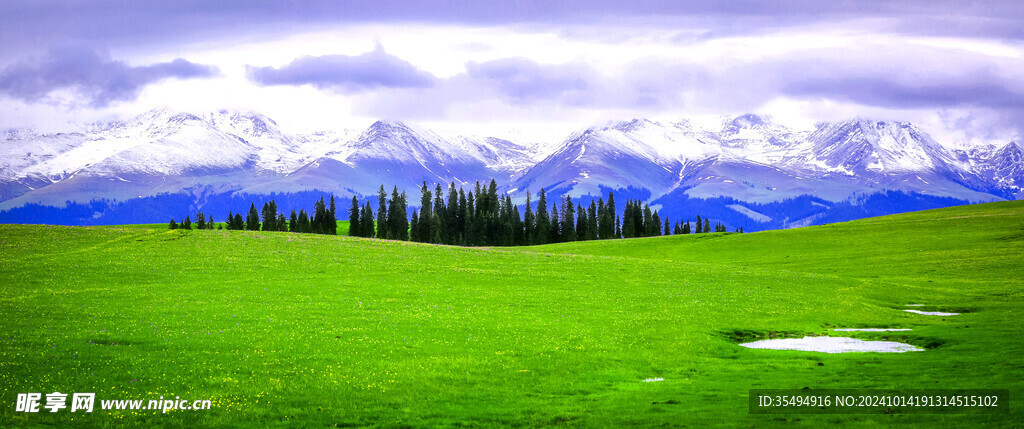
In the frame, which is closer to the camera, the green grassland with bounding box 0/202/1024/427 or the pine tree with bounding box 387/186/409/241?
the green grassland with bounding box 0/202/1024/427

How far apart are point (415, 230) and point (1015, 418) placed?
16010 cm

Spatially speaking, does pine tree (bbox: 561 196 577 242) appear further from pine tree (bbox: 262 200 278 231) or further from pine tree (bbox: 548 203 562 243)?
pine tree (bbox: 262 200 278 231)

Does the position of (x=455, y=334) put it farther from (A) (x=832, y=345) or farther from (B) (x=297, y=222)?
(B) (x=297, y=222)

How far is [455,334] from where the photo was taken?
33438mm

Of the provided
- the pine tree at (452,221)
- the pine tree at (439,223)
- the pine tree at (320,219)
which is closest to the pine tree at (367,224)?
the pine tree at (320,219)

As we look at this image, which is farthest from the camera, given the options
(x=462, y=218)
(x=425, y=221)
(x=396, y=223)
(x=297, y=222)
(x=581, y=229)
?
(x=581, y=229)

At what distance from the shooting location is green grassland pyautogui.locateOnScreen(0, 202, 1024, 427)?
847 inches

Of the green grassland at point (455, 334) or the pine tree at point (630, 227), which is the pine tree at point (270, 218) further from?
the green grassland at point (455, 334)

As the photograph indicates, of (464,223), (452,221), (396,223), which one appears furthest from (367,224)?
(464,223)

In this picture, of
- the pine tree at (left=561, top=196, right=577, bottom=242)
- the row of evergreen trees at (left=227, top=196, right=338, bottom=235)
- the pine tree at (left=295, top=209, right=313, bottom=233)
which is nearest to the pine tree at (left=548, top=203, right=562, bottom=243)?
the pine tree at (left=561, top=196, right=577, bottom=242)

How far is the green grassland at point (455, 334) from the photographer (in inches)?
847

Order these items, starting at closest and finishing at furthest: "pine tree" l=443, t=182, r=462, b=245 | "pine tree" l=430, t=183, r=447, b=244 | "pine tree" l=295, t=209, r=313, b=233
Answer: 1. "pine tree" l=430, t=183, r=447, b=244
2. "pine tree" l=443, t=182, r=462, b=245
3. "pine tree" l=295, t=209, r=313, b=233

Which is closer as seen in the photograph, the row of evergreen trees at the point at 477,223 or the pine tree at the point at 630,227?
the row of evergreen trees at the point at 477,223

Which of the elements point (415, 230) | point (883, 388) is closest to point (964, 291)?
point (883, 388)
